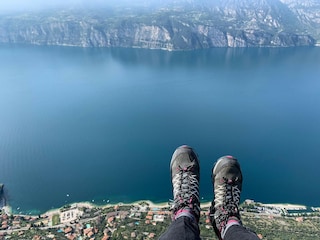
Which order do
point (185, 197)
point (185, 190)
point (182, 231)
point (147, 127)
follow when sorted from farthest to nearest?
point (147, 127)
point (185, 190)
point (185, 197)
point (182, 231)

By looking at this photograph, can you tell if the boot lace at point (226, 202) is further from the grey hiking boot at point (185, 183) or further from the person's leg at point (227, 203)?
the grey hiking boot at point (185, 183)

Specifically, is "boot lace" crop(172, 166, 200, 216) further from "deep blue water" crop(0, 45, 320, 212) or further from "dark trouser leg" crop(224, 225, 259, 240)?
"deep blue water" crop(0, 45, 320, 212)

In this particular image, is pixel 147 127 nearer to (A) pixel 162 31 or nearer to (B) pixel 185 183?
(B) pixel 185 183

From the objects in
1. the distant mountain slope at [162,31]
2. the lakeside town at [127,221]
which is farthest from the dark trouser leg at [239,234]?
the distant mountain slope at [162,31]

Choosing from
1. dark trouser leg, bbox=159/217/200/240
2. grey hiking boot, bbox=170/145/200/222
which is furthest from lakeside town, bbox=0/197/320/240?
dark trouser leg, bbox=159/217/200/240

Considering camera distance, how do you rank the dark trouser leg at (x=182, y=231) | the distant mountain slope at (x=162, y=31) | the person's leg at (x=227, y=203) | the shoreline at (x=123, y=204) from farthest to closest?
the distant mountain slope at (x=162, y=31) < the shoreline at (x=123, y=204) < the person's leg at (x=227, y=203) < the dark trouser leg at (x=182, y=231)

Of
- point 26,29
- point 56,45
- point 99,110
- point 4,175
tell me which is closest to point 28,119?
point 99,110

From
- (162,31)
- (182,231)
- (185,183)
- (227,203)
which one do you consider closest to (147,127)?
(185,183)
